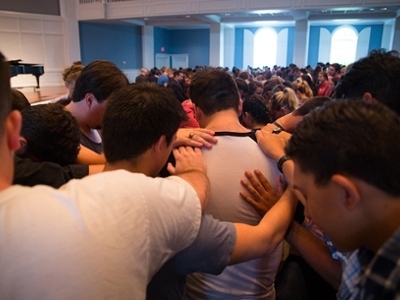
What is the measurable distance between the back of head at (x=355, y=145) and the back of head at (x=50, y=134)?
997mm

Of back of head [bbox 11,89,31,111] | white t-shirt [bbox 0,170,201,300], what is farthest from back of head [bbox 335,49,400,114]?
back of head [bbox 11,89,31,111]

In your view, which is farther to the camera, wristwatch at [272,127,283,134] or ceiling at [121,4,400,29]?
ceiling at [121,4,400,29]

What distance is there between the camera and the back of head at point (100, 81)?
2014 mm

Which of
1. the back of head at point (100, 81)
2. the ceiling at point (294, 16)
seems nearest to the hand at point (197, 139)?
the back of head at point (100, 81)

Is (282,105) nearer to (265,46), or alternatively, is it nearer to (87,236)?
(87,236)

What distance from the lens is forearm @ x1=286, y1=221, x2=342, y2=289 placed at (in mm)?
1204

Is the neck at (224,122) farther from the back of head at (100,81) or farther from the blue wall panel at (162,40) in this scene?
the blue wall panel at (162,40)

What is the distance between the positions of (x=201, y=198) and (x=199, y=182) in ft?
0.32

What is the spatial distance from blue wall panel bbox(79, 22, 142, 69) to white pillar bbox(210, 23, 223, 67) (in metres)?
4.55

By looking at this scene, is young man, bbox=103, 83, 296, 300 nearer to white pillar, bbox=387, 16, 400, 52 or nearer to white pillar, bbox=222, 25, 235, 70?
white pillar, bbox=387, 16, 400, 52

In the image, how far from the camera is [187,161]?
126cm

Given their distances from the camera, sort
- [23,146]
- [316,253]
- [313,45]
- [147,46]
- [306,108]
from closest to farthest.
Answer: [316,253] → [23,146] → [306,108] → [313,45] → [147,46]

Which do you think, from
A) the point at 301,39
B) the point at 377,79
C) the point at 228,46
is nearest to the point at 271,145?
the point at 377,79

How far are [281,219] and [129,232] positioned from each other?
0.64 m
